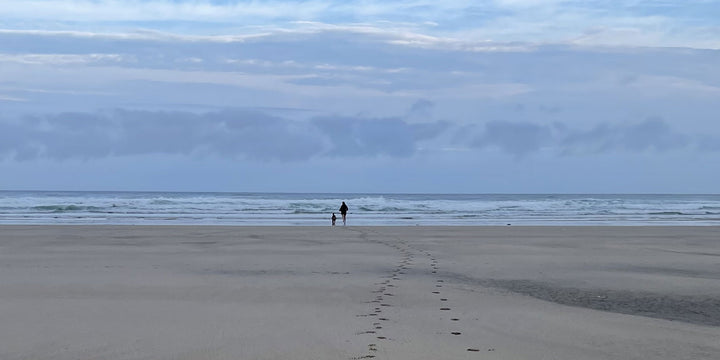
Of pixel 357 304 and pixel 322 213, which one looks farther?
pixel 322 213

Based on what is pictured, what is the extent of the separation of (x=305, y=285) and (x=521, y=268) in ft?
15.6

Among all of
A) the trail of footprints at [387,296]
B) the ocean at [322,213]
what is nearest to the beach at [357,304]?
the trail of footprints at [387,296]

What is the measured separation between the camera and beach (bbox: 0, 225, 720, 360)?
6.79 meters

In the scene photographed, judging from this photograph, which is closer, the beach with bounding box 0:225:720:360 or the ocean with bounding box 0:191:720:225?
the beach with bounding box 0:225:720:360

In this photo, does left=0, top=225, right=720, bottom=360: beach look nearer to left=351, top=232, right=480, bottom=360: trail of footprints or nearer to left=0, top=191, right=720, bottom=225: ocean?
left=351, top=232, right=480, bottom=360: trail of footprints

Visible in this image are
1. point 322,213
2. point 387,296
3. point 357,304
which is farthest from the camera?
point 322,213

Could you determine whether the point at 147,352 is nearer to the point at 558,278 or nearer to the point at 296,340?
the point at 296,340

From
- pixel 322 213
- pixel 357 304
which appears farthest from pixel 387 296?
pixel 322 213

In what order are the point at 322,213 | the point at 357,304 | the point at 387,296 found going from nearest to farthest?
the point at 357,304
the point at 387,296
the point at 322,213

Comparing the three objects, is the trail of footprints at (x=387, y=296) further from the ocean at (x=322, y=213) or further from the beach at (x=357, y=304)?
the ocean at (x=322, y=213)

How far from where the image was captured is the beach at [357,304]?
6793 millimetres

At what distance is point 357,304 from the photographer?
9258 mm

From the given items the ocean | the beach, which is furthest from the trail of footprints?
the ocean

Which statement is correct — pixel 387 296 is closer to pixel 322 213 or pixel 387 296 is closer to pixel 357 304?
pixel 357 304
